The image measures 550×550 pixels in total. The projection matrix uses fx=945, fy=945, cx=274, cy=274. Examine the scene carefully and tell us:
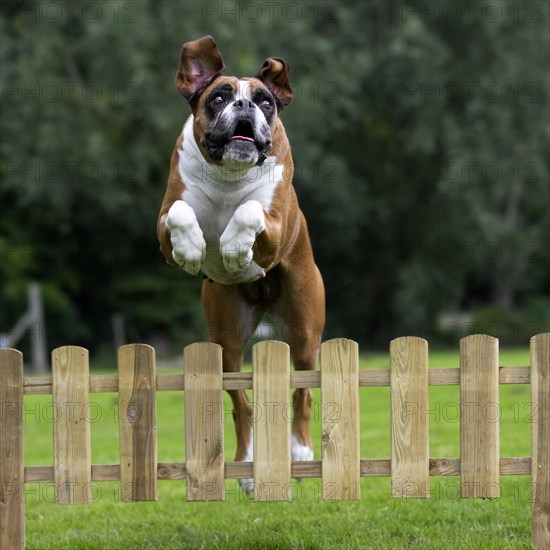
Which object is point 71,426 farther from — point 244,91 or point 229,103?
point 244,91

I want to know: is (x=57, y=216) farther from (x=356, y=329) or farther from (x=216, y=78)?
(x=216, y=78)

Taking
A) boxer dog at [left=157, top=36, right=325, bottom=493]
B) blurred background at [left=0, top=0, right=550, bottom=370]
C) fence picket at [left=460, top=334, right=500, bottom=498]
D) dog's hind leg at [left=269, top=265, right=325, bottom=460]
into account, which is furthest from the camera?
blurred background at [left=0, top=0, right=550, bottom=370]

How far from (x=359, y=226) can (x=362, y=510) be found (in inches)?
776

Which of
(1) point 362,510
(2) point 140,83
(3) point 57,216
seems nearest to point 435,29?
(2) point 140,83

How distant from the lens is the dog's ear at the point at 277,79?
16.7ft

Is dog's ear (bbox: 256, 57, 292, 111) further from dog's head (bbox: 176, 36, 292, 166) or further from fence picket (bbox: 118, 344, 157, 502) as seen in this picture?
fence picket (bbox: 118, 344, 157, 502)

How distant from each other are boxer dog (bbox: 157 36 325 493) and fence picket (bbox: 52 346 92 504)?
735 mm

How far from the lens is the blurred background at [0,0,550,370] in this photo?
22.4 meters

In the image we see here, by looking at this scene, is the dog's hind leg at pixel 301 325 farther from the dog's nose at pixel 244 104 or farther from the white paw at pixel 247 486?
the dog's nose at pixel 244 104

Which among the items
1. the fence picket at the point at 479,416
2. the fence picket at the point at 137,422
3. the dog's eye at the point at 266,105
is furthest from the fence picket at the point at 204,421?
the dog's eye at the point at 266,105

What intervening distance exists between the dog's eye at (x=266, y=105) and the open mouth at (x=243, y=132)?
0.77 feet

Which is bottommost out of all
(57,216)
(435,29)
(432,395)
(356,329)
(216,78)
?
(432,395)

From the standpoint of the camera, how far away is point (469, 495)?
4.61m

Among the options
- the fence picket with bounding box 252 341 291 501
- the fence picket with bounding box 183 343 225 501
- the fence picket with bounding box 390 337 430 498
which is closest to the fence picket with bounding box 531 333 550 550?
the fence picket with bounding box 390 337 430 498
